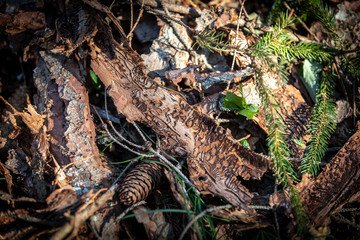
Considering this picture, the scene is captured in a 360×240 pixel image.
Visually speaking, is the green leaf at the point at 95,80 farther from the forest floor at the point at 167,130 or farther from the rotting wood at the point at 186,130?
the rotting wood at the point at 186,130

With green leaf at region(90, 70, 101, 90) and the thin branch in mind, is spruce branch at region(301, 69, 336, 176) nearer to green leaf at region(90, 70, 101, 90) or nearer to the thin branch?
the thin branch

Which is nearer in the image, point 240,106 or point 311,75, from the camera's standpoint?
point 240,106

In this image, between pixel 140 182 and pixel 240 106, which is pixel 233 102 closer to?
pixel 240 106

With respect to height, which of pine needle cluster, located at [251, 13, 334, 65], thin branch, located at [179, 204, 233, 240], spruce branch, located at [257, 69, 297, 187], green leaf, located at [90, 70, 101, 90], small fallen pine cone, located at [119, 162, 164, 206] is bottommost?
thin branch, located at [179, 204, 233, 240]

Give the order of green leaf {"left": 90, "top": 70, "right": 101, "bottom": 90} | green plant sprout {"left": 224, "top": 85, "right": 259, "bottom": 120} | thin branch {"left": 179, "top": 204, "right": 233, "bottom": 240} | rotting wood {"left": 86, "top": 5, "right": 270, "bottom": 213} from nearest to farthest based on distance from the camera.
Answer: thin branch {"left": 179, "top": 204, "right": 233, "bottom": 240}, rotting wood {"left": 86, "top": 5, "right": 270, "bottom": 213}, green plant sprout {"left": 224, "top": 85, "right": 259, "bottom": 120}, green leaf {"left": 90, "top": 70, "right": 101, "bottom": 90}

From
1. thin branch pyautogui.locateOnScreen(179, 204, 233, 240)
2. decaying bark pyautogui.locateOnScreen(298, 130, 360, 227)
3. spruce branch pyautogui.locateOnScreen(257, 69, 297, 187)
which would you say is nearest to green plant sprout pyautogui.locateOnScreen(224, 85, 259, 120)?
spruce branch pyautogui.locateOnScreen(257, 69, 297, 187)

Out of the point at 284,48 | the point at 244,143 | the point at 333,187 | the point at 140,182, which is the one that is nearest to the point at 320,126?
the point at 333,187
